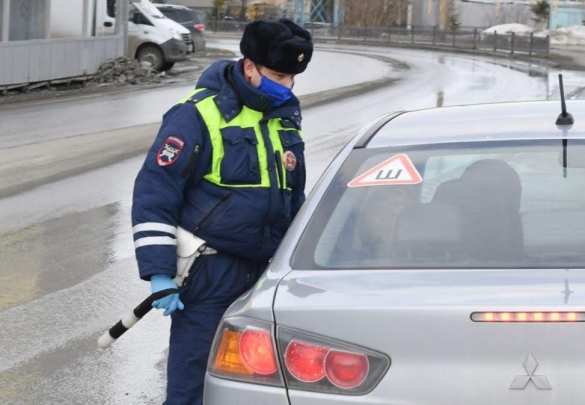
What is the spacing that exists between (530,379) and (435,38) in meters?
54.3

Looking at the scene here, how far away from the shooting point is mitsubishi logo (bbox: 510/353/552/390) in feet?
8.98

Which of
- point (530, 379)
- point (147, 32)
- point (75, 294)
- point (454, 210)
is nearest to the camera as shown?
point (530, 379)

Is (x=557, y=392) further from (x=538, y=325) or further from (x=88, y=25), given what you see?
(x=88, y=25)

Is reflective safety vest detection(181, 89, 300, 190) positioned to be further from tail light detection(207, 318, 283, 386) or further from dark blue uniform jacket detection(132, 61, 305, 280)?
tail light detection(207, 318, 283, 386)

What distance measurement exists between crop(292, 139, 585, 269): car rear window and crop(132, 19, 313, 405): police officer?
0.46 meters

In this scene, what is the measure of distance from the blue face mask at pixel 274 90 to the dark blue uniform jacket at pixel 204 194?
0.02 metres

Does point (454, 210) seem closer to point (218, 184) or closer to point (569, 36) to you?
point (218, 184)

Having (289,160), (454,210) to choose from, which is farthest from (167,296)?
(454,210)

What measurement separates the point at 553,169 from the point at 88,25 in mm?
24525

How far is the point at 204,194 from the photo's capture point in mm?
4133

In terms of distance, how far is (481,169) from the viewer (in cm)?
363

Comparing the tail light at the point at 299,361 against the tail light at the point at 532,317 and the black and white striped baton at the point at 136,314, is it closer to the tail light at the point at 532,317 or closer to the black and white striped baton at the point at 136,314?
the tail light at the point at 532,317

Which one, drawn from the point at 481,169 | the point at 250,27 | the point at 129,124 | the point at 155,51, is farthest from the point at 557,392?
the point at 155,51

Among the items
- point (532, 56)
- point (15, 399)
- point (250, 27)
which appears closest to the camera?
point (250, 27)
